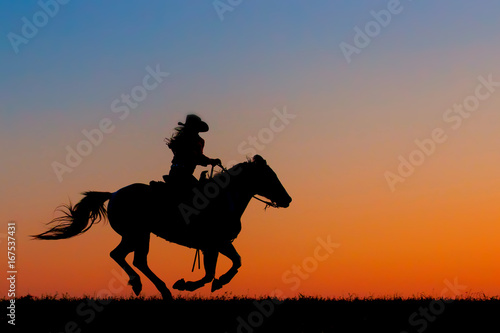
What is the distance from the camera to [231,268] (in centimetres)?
1465

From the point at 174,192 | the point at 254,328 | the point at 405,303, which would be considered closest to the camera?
the point at 254,328

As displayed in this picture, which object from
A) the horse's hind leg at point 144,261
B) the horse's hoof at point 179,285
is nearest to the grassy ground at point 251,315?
the horse's hind leg at point 144,261

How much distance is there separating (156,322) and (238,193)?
4.89 m

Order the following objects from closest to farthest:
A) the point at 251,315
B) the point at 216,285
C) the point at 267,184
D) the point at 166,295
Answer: the point at 251,315
the point at 166,295
the point at 216,285
the point at 267,184

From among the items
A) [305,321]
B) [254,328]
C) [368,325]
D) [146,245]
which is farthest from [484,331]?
[146,245]

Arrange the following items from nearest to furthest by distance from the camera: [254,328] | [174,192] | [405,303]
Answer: [254,328] < [405,303] < [174,192]

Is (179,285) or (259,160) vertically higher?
(259,160)

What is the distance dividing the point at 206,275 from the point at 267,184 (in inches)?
86.7

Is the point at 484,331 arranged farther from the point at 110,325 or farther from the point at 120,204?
the point at 120,204

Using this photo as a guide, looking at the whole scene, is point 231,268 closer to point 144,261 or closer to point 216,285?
point 216,285

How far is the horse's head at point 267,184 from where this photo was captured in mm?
15164

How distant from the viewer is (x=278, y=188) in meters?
15.3

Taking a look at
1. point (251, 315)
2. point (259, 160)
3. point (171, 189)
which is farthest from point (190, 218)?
point (251, 315)

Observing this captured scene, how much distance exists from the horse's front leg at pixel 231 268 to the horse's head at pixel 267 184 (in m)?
1.28
